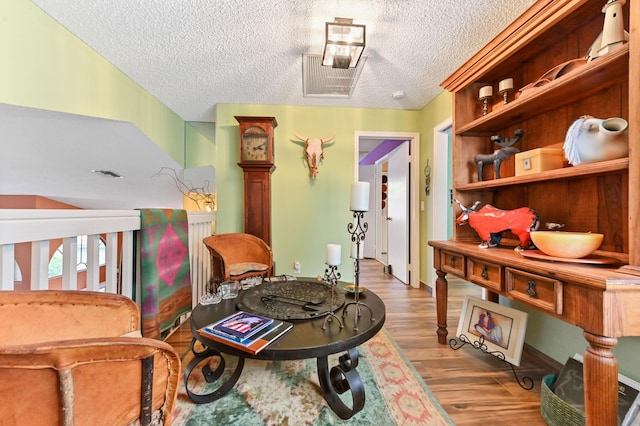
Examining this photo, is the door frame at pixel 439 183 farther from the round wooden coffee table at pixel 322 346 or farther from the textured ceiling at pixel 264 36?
the round wooden coffee table at pixel 322 346

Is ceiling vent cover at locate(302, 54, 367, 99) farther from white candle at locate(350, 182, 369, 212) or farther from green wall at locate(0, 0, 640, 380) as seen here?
white candle at locate(350, 182, 369, 212)

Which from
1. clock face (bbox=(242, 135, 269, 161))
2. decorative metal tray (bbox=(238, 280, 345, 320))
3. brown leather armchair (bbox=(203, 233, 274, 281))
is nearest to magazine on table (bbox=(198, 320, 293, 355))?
decorative metal tray (bbox=(238, 280, 345, 320))

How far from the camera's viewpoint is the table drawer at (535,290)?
1.03 metres

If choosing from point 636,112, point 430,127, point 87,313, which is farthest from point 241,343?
point 430,127

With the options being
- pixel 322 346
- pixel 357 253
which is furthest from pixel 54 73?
pixel 322 346

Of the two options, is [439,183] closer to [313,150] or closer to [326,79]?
[313,150]

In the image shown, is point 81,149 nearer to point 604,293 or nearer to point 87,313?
point 87,313

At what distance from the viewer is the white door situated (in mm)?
3430

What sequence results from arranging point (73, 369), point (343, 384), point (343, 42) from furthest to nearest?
1. point (343, 42)
2. point (343, 384)
3. point (73, 369)

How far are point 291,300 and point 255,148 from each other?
6.55ft

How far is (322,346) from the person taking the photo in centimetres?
102

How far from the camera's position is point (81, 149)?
2730 millimetres

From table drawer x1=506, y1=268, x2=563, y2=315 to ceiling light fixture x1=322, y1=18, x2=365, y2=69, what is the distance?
67.2 inches

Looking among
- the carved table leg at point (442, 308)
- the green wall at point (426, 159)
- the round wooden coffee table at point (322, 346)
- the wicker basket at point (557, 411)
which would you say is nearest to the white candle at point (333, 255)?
the round wooden coffee table at point (322, 346)
